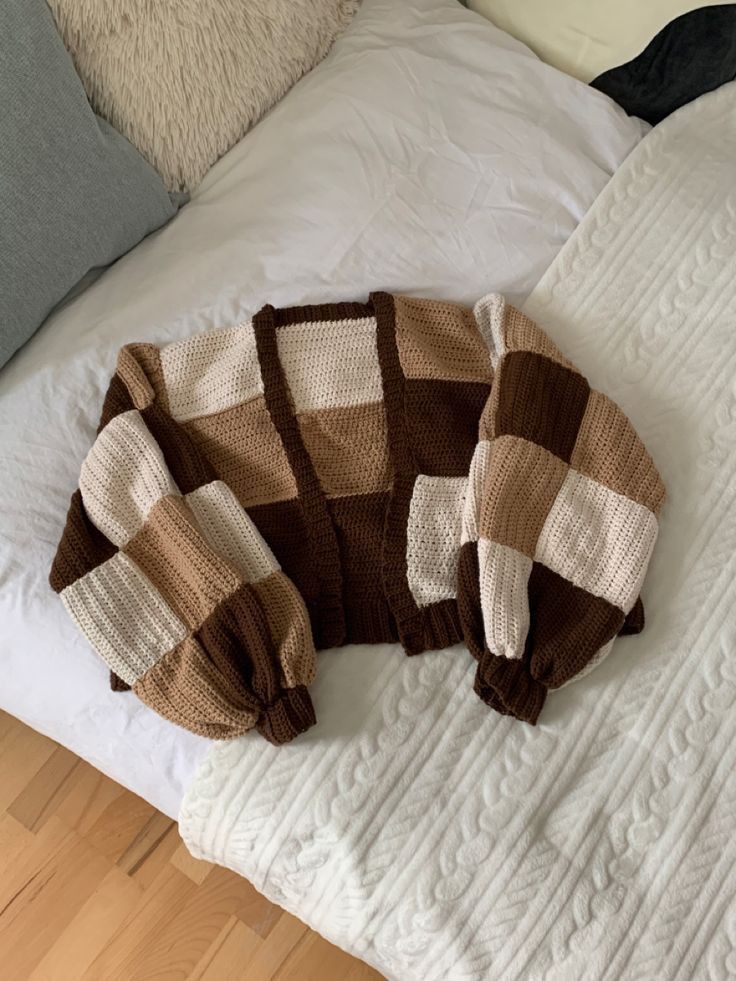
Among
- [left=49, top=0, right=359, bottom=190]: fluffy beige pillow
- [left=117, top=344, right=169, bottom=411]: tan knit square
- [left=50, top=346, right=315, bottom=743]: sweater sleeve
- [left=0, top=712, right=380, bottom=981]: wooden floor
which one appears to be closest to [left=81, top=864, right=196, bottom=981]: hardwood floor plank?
[left=0, top=712, right=380, bottom=981]: wooden floor

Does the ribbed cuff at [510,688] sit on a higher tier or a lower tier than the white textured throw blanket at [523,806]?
higher

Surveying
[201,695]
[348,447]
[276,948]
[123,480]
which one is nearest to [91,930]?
[276,948]

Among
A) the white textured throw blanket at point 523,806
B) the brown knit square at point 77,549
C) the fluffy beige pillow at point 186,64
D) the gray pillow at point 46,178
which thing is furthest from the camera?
the fluffy beige pillow at point 186,64

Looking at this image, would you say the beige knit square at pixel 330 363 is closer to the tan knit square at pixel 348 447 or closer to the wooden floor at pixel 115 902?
the tan knit square at pixel 348 447

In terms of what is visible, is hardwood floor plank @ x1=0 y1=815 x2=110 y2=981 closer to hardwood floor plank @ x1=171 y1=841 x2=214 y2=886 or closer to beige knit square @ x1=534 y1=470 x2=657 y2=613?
hardwood floor plank @ x1=171 y1=841 x2=214 y2=886

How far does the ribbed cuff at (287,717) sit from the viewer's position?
0.93 meters

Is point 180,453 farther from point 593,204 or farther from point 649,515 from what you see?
point 593,204

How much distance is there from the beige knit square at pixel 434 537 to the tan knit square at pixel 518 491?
5cm

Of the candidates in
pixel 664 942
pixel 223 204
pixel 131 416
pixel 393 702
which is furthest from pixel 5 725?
pixel 664 942

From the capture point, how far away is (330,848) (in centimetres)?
90

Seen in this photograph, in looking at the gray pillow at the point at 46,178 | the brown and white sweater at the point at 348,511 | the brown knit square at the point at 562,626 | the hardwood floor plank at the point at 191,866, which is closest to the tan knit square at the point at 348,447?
the brown and white sweater at the point at 348,511

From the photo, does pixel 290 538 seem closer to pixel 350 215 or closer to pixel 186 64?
pixel 350 215

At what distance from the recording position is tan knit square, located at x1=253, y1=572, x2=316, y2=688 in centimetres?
95

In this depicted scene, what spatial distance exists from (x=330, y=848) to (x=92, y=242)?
792mm
